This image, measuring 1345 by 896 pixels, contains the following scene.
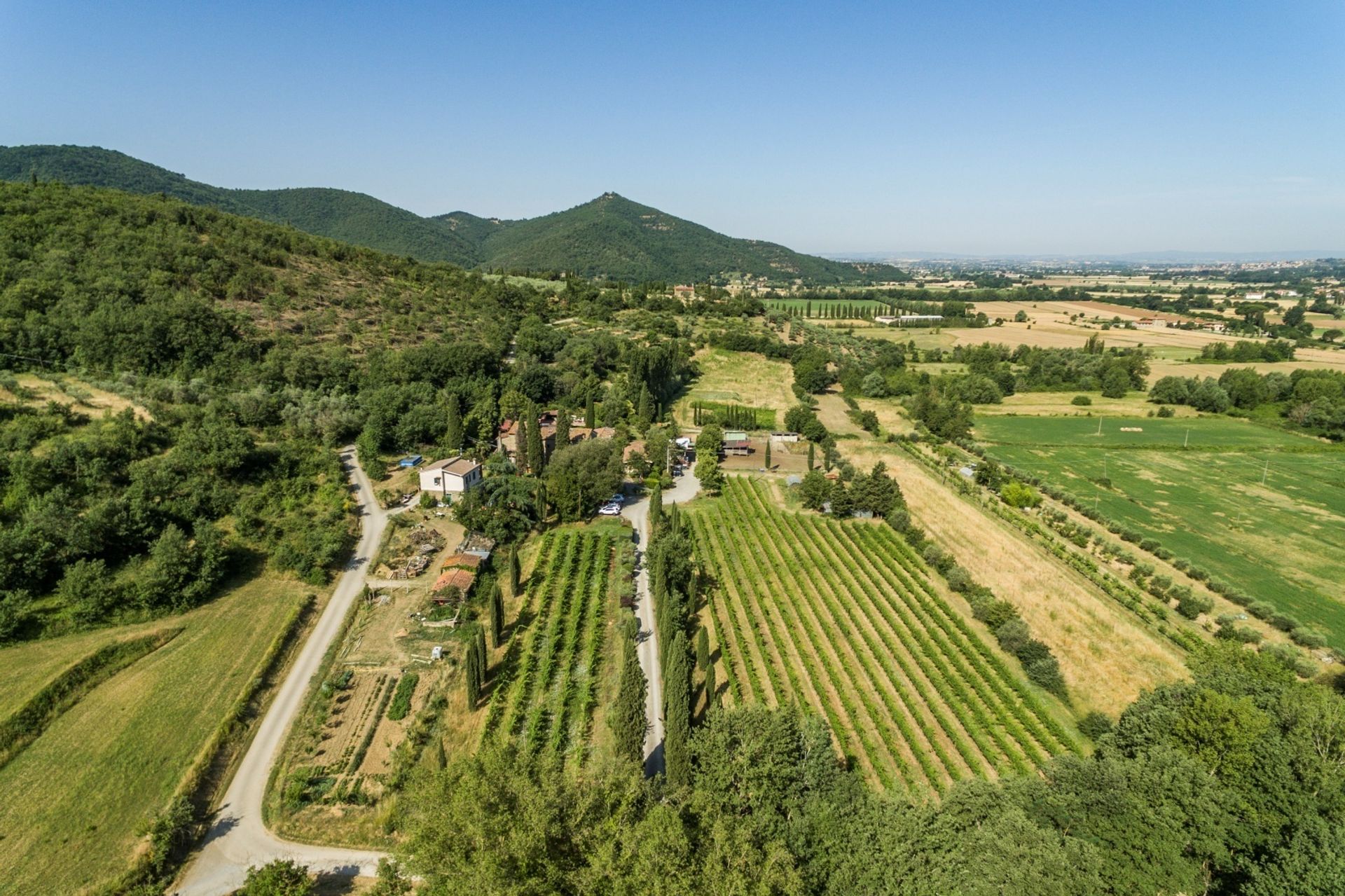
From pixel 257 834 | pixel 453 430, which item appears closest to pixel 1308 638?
pixel 257 834

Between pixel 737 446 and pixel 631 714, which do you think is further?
pixel 737 446

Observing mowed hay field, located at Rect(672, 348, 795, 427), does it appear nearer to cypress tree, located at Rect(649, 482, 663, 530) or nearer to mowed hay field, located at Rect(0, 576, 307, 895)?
cypress tree, located at Rect(649, 482, 663, 530)

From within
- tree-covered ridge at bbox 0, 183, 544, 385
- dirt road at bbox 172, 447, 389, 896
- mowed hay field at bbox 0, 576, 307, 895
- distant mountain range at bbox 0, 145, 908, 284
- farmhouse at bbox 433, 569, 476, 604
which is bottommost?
dirt road at bbox 172, 447, 389, 896

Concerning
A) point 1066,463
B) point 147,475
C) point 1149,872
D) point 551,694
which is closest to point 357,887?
point 551,694

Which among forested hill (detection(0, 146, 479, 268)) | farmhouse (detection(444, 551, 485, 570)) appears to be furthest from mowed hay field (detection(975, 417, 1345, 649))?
forested hill (detection(0, 146, 479, 268))

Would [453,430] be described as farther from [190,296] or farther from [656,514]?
[190,296]

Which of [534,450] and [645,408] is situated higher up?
[645,408]
